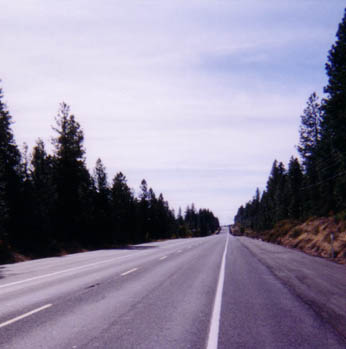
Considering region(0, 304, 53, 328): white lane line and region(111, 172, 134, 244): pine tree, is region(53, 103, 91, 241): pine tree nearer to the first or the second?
region(111, 172, 134, 244): pine tree

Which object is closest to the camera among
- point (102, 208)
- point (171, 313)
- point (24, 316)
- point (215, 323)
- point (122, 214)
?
point (215, 323)

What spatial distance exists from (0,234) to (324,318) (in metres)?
23.1

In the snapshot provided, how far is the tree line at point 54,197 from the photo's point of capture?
106 feet

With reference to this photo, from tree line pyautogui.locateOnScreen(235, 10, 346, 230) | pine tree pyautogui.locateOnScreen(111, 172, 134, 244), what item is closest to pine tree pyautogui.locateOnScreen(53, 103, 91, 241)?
pine tree pyautogui.locateOnScreen(111, 172, 134, 244)

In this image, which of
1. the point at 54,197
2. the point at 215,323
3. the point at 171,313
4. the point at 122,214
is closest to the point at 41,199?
the point at 54,197

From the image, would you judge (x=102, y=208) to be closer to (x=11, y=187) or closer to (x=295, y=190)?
(x=11, y=187)

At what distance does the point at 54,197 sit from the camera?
3569 cm

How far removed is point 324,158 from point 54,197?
120ft

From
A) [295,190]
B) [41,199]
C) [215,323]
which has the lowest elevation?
[215,323]

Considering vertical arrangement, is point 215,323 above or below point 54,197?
below

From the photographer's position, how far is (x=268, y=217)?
11294 cm

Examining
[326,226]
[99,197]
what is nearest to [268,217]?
[99,197]

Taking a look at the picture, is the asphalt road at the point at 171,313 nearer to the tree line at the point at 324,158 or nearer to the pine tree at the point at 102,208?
the tree line at the point at 324,158

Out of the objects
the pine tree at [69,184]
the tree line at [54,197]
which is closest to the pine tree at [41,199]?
the tree line at [54,197]
